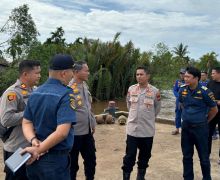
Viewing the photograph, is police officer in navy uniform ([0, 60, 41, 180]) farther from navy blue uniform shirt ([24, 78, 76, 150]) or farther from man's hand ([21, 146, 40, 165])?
man's hand ([21, 146, 40, 165])

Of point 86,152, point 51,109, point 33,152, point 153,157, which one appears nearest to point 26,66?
point 51,109

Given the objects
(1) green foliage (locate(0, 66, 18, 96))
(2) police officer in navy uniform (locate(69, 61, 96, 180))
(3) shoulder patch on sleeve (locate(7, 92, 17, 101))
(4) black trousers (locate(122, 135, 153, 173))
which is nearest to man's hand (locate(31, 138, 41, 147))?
(3) shoulder patch on sleeve (locate(7, 92, 17, 101))

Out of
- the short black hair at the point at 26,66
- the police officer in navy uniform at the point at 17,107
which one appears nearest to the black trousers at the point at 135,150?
the police officer in navy uniform at the point at 17,107

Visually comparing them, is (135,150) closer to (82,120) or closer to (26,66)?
(82,120)

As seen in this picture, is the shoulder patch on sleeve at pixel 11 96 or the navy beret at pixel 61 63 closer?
the navy beret at pixel 61 63

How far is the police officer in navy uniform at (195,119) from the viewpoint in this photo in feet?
15.8

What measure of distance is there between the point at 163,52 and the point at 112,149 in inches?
898

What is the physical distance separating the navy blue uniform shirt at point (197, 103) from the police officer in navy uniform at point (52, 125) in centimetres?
252

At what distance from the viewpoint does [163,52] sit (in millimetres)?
29016

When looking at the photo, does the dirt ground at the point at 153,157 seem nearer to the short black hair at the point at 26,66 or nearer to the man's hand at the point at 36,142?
the short black hair at the point at 26,66

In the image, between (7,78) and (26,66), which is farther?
(7,78)

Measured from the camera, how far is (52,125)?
2727 mm

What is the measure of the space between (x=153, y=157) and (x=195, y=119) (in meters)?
2.02

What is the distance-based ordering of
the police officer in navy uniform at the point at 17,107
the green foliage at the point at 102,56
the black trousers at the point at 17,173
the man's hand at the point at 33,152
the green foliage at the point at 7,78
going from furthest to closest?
1. the green foliage at the point at 102,56
2. the green foliage at the point at 7,78
3. the black trousers at the point at 17,173
4. the police officer in navy uniform at the point at 17,107
5. the man's hand at the point at 33,152
